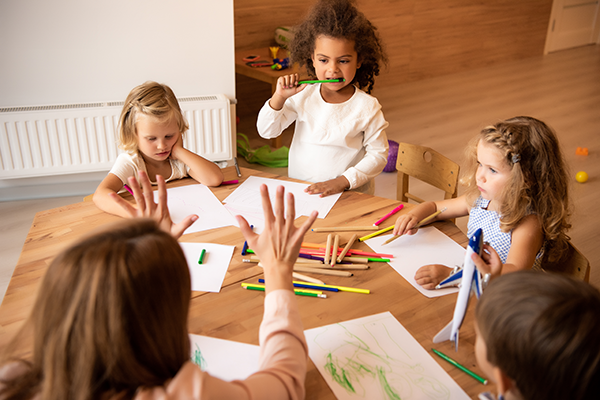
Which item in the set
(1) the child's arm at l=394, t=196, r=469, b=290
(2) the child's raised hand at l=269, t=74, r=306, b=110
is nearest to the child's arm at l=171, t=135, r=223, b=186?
(2) the child's raised hand at l=269, t=74, r=306, b=110

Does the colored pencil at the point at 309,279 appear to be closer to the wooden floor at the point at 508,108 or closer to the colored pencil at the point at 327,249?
the colored pencil at the point at 327,249

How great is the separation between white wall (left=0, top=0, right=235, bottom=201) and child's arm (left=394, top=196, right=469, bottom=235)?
1.71m

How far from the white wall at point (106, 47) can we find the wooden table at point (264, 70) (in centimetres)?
52

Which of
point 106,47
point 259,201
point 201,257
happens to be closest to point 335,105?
point 259,201

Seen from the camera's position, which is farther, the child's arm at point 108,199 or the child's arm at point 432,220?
the child's arm at point 108,199

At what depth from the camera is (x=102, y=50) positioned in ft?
8.18

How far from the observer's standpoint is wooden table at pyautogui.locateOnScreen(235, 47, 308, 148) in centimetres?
320

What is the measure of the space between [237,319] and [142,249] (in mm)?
419

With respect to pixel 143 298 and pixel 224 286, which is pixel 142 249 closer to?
pixel 143 298

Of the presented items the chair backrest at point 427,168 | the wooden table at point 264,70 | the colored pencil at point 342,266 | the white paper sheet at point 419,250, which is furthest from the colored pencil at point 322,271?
the wooden table at point 264,70

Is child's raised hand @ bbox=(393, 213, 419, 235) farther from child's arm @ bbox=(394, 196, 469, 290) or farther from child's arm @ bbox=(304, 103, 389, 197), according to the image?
child's arm @ bbox=(304, 103, 389, 197)

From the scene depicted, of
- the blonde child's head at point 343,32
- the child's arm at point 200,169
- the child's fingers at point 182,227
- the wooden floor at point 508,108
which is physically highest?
the blonde child's head at point 343,32

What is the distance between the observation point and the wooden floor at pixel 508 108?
308 cm

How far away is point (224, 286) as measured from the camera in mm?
1108
